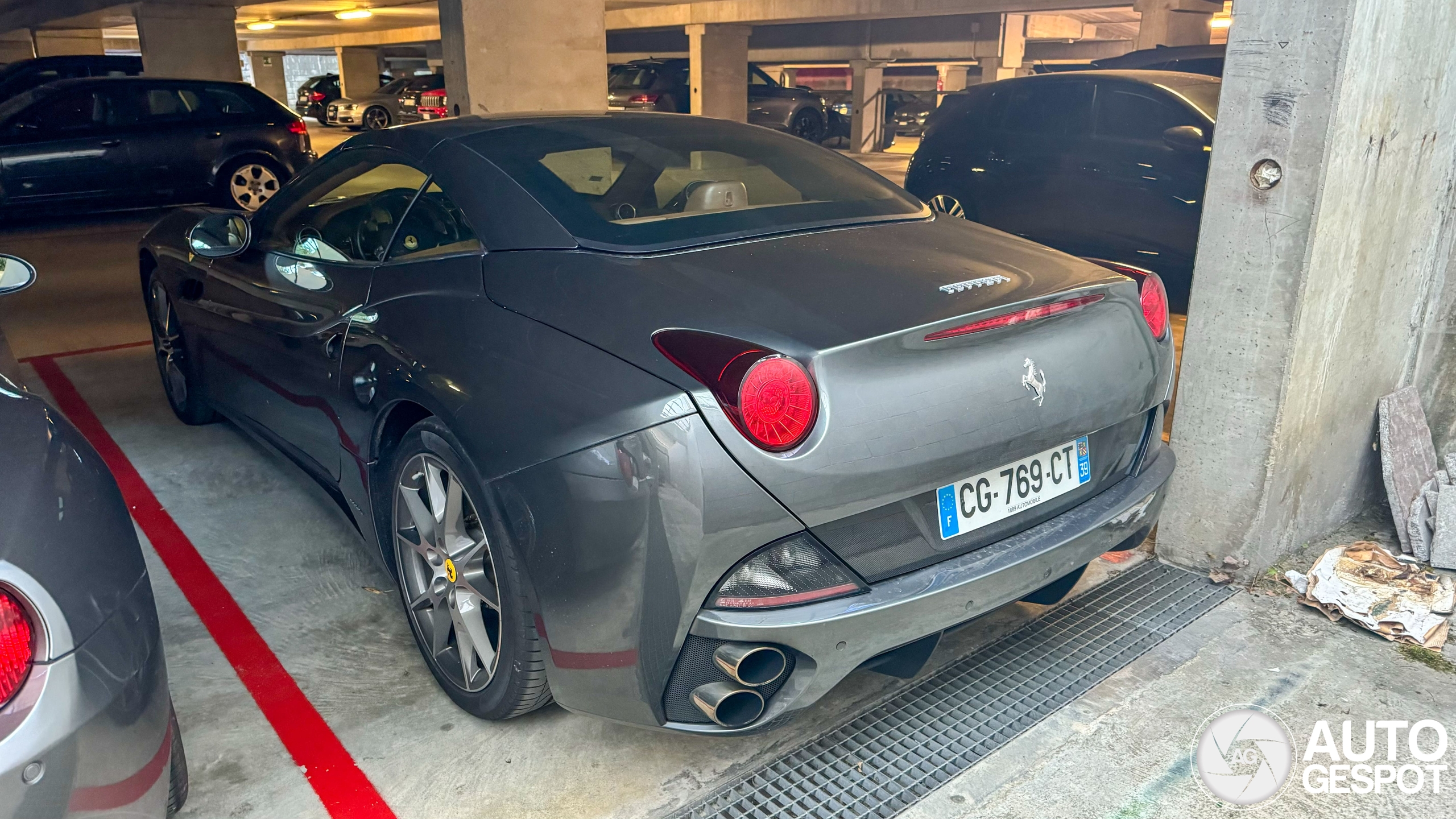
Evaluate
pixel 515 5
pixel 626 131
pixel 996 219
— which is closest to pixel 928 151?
pixel 996 219

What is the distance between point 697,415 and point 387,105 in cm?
2678

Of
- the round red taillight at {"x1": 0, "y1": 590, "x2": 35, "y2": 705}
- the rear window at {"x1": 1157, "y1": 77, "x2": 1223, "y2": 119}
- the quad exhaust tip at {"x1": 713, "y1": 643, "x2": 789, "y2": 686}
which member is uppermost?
the rear window at {"x1": 1157, "y1": 77, "x2": 1223, "y2": 119}

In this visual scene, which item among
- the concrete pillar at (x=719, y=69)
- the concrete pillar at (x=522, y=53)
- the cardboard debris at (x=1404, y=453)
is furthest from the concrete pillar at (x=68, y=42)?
the cardboard debris at (x=1404, y=453)

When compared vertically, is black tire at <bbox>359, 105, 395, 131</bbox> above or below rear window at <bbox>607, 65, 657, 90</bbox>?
below

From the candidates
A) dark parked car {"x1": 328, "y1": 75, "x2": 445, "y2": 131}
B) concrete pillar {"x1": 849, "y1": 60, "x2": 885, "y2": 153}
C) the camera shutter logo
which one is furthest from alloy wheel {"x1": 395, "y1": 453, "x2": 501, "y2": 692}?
dark parked car {"x1": 328, "y1": 75, "x2": 445, "y2": 131}

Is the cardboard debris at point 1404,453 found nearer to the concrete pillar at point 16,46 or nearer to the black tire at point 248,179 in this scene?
the black tire at point 248,179

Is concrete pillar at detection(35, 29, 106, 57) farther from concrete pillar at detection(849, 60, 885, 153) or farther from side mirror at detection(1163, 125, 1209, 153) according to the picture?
side mirror at detection(1163, 125, 1209, 153)

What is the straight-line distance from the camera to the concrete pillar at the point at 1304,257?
9.06 ft

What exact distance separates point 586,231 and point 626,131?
709mm

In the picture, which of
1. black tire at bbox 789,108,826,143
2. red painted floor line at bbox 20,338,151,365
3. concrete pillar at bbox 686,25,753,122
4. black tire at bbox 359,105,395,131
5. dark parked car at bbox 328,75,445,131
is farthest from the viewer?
black tire at bbox 359,105,395,131

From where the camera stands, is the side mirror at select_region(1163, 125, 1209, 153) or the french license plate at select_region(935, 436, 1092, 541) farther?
the side mirror at select_region(1163, 125, 1209, 153)

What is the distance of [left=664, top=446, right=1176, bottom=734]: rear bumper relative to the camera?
1.90m

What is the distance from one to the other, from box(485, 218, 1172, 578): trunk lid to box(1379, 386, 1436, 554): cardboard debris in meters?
1.46

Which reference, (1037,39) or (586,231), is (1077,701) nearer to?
(586,231)
